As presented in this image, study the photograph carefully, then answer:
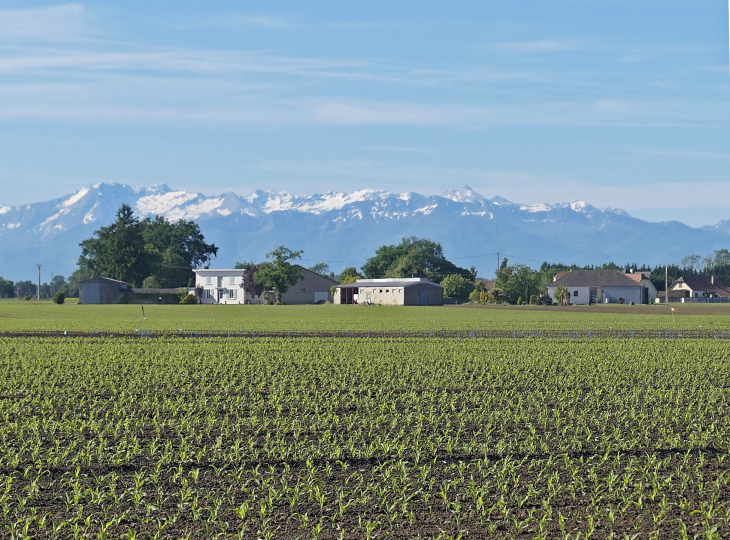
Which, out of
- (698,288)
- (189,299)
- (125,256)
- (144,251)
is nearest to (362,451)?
(189,299)

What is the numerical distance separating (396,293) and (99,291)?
47.5 m

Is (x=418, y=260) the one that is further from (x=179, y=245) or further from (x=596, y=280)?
(x=179, y=245)

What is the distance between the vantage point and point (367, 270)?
181 meters

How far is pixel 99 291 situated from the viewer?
130875mm

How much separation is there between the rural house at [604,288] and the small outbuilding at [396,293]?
25.8 meters

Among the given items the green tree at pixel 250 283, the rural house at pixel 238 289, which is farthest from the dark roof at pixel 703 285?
the green tree at pixel 250 283

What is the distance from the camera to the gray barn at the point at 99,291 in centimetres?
12988

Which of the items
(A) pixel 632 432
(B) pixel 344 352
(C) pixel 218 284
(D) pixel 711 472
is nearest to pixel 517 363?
(B) pixel 344 352

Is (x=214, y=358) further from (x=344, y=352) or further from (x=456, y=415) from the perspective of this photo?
(x=456, y=415)

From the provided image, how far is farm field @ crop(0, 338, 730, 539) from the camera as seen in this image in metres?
11.6

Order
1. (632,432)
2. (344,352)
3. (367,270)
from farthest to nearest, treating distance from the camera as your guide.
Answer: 1. (367,270)
2. (344,352)
3. (632,432)

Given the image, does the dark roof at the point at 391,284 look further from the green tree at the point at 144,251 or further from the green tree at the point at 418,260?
the green tree at the point at 418,260

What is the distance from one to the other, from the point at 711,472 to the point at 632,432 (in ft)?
9.54

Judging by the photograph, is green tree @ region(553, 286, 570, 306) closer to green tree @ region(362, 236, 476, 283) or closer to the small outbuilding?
the small outbuilding
